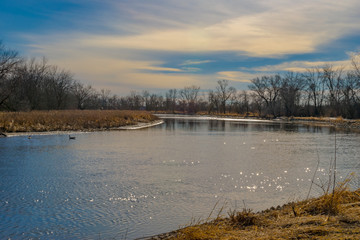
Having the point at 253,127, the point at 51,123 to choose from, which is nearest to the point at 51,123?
the point at 51,123

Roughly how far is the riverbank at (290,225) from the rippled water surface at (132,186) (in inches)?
33.9

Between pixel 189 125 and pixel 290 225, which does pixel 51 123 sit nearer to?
pixel 189 125

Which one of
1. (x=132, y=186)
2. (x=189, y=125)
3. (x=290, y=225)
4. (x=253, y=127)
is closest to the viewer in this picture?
(x=290, y=225)

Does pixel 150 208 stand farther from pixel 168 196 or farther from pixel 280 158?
pixel 280 158

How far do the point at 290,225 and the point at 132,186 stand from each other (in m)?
4.65

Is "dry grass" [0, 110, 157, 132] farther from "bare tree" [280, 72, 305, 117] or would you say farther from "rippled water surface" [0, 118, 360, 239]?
"bare tree" [280, 72, 305, 117]

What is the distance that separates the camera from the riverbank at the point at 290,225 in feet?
14.0

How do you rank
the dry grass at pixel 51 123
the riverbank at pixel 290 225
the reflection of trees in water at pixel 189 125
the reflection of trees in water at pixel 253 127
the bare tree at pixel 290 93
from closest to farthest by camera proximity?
the riverbank at pixel 290 225, the dry grass at pixel 51 123, the reflection of trees in water at pixel 253 127, the reflection of trees in water at pixel 189 125, the bare tree at pixel 290 93

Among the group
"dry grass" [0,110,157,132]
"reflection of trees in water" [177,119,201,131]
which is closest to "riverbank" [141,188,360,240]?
"dry grass" [0,110,157,132]

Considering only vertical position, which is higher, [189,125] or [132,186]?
[189,125]

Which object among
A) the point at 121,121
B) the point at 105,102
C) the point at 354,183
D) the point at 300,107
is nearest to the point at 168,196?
the point at 354,183

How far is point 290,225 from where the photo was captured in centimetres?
478

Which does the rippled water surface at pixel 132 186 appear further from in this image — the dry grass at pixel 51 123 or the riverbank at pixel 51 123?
the dry grass at pixel 51 123

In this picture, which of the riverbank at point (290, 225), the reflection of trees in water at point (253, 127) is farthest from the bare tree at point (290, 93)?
the riverbank at point (290, 225)
